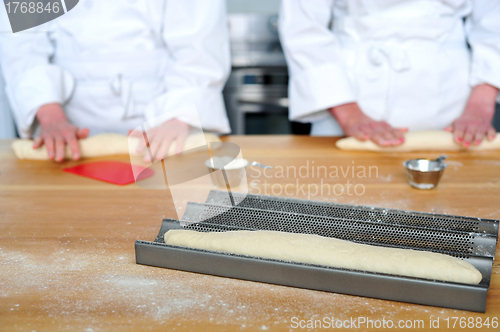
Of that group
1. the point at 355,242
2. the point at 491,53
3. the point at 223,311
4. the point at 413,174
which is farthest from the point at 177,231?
the point at 491,53


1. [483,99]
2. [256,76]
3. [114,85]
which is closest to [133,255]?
[114,85]

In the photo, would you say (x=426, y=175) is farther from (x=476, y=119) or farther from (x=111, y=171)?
(x=111, y=171)

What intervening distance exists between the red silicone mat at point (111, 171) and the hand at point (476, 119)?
1.04m

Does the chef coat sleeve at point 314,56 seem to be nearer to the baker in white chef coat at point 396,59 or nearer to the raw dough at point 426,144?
the baker in white chef coat at point 396,59

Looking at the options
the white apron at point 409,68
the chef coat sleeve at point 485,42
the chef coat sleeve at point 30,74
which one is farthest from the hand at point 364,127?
the chef coat sleeve at point 30,74

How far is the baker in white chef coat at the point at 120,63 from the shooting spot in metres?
1.47

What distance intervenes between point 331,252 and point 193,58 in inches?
42.2

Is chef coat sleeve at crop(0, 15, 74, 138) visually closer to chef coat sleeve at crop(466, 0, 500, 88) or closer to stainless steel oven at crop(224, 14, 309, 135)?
stainless steel oven at crop(224, 14, 309, 135)

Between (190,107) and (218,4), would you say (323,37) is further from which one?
(190,107)

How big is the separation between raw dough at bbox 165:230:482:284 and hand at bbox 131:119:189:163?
49cm

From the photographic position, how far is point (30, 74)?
1452mm

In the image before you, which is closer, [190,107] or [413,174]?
[413,174]

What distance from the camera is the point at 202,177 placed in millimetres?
1111

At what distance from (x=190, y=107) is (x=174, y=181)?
18.0 inches
